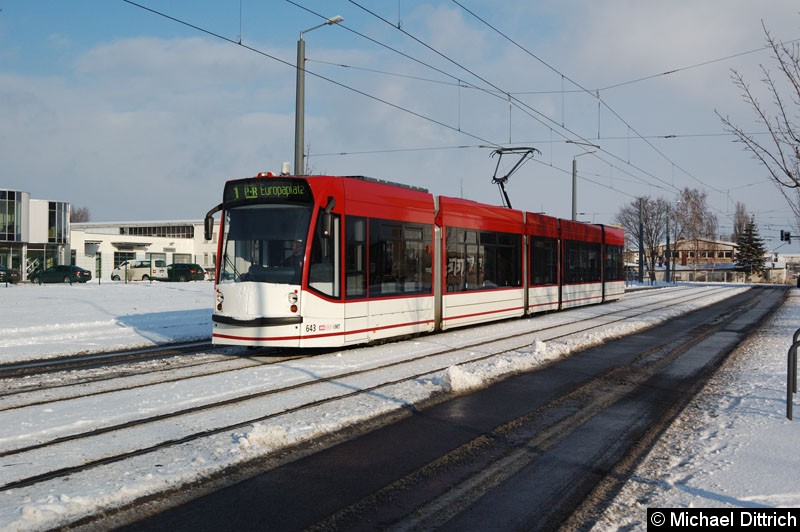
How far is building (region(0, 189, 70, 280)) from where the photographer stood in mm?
52562

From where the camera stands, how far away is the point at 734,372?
35.6ft

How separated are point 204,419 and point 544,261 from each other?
1587 cm

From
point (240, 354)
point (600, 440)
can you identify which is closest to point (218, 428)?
point (600, 440)

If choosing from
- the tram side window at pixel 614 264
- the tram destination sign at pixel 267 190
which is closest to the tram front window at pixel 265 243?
the tram destination sign at pixel 267 190

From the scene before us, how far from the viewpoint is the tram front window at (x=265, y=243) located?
11.4m

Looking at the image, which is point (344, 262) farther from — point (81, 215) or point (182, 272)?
point (81, 215)

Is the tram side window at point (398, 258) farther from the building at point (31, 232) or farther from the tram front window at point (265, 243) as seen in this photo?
the building at point (31, 232)

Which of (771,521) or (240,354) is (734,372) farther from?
(240,354)

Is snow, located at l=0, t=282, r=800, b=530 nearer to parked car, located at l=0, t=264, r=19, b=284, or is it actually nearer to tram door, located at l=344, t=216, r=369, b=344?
tram door, located at l=344, t=216, r=369, b=344

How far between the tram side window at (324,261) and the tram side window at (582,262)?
1356 centimetres

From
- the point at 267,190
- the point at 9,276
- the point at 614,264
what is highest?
the point at 267,190

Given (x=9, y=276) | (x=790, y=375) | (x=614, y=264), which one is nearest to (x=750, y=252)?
(x=614, y=264)

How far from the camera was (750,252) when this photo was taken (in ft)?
319

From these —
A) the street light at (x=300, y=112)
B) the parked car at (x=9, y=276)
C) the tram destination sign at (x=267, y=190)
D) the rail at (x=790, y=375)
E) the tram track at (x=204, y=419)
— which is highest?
the street light at (x=300, y=112)
